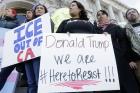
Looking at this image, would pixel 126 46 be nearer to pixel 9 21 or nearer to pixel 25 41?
pixel 25 41

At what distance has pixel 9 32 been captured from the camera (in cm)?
429

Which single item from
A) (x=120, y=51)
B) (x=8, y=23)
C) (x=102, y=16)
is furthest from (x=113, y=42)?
(x=8, y=23)

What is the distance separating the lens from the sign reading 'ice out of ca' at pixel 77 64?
331 cm

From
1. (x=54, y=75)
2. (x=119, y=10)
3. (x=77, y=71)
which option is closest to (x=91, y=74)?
(x=77, y=71)

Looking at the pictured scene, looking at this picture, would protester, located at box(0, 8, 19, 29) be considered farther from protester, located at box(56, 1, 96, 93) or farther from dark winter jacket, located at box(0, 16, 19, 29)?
protester, located at box(56, 1, 96, 93)

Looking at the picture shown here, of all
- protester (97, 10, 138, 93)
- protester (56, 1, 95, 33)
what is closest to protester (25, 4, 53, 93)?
protester (56, 1, 95, 33)

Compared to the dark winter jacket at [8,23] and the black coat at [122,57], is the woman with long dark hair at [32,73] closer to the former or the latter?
the black coat at [122,57]

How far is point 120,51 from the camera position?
3.97 meters

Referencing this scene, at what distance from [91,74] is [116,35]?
861mm

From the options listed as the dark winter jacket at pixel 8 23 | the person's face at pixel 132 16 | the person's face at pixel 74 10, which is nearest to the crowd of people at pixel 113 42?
the person's face at pixel 74 10

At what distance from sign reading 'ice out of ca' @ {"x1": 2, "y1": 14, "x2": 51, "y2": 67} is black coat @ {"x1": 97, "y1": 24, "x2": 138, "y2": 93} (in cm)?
73

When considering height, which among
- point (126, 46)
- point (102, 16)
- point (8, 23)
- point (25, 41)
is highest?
point (8, 23)

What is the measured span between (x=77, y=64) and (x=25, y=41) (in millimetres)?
896

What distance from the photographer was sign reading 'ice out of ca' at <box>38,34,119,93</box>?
331 centimetres
